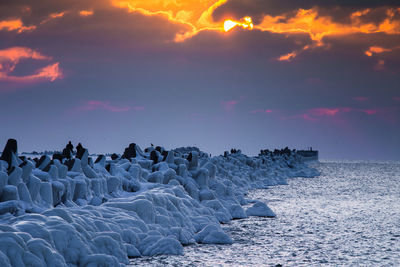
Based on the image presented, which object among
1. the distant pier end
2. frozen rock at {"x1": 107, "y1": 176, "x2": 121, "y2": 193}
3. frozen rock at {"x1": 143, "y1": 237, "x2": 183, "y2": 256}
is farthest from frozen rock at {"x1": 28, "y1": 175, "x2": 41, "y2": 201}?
the distant pier end

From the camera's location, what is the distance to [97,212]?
8242 millimetres

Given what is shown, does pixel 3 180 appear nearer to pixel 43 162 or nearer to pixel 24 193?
pixel 24 193

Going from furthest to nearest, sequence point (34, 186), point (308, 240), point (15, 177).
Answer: point (308, 240) < point (34, 186) < point (15, 177)

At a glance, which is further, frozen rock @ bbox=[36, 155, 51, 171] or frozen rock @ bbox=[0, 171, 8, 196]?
frozen rock @ bbox=[36, 155, 51, 171]

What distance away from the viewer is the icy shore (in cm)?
643

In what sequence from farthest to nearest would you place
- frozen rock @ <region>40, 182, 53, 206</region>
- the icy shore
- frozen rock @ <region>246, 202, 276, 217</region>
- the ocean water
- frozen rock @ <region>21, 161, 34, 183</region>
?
1. frozen rock @ <region>246, 202, 276, 217</region>
2. frozen rock @ <region>21, 161, 34, 183</region>
3. frozen rock @ <region>40, 182, 53, 206</region>
4. the ocean water
5. the icy shore

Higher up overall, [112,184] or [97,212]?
[112,184]

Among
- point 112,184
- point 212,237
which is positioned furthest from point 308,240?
point 112,184

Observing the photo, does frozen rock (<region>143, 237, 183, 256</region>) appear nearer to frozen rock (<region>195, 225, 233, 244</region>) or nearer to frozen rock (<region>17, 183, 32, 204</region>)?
frozen rock (<region>195, 225, 233, 244</region>)

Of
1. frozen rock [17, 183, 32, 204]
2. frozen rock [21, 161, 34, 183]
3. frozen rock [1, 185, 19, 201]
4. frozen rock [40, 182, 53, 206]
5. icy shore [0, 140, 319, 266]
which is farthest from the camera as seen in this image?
frozen rock [21, 161, 34, 183]

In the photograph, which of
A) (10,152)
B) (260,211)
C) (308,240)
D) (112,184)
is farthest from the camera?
(260,211)

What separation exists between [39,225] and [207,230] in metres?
3.65

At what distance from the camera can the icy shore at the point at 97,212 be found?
6.43 metres

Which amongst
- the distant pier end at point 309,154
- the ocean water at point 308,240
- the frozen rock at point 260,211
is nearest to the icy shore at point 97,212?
the frozen rock at point 260,211
